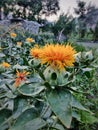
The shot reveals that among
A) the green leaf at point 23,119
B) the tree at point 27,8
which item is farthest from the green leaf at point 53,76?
the tree at point 27,8

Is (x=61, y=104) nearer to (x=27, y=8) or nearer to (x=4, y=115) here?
(x=4, y=115)

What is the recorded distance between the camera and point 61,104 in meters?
0.94

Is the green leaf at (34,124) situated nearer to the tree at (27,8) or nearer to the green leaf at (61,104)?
the green leaf at (61,104)

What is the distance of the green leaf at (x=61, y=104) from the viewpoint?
0.93 metres

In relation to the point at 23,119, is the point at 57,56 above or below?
above

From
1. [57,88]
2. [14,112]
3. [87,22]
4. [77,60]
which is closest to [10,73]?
[77,60]

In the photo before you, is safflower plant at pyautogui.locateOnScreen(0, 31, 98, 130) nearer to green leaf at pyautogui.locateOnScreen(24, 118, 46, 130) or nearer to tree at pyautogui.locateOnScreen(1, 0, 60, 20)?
green leaf at pyautogui.locateOnScreen(24, 118, 46, 130)

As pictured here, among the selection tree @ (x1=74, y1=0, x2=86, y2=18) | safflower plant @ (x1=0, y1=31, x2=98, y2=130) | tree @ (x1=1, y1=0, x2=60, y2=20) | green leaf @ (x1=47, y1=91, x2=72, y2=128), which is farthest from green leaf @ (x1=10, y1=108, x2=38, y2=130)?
tree @ (x1=74, y1=0, x2=86, y2=18)

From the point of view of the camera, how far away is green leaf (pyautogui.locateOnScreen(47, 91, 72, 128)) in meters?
0.93

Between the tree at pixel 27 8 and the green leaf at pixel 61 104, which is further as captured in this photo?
the tree at pixel 27 8

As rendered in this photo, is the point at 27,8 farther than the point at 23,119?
Yes

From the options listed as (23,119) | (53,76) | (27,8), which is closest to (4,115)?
(23,119)

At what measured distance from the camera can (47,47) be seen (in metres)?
1.01

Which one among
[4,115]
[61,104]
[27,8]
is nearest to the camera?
[61,104]
